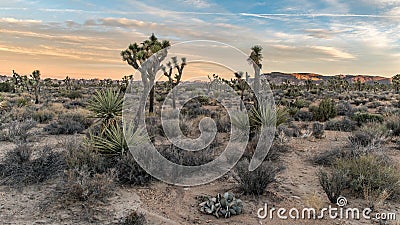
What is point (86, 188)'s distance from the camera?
5.98 m

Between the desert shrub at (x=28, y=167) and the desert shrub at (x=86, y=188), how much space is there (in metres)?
0.91

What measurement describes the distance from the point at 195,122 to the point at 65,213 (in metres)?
9.76

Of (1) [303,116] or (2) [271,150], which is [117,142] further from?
(1) [303,116]

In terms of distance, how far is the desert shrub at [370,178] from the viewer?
638 centimetres

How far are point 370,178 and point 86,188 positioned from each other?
5309mm

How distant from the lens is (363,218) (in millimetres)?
5613

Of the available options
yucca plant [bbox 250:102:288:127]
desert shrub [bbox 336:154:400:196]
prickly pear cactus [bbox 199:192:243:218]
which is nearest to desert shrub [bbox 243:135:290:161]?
yucca plant [bbox 250:102:288:127]

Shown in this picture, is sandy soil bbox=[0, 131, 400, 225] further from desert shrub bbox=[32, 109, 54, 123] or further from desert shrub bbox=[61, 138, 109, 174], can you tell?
desert shrub bbox=[32, 109, 54, 123]

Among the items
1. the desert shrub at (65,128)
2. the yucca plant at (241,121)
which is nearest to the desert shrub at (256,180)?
the yucca plant at (241,121)

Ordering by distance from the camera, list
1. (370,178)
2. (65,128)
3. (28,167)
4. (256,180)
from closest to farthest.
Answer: (370,178) → (256,180) → (28,167) → (65,128)

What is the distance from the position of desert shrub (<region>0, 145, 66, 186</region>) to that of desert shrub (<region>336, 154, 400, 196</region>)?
6.01 meters

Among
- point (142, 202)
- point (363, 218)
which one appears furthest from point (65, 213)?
point (363, 218)

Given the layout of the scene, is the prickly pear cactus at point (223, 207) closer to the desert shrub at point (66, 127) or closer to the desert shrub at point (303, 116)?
the desert shrub at point (66, 127)

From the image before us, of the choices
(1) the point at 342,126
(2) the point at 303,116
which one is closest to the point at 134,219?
(1) the point at 342,126
